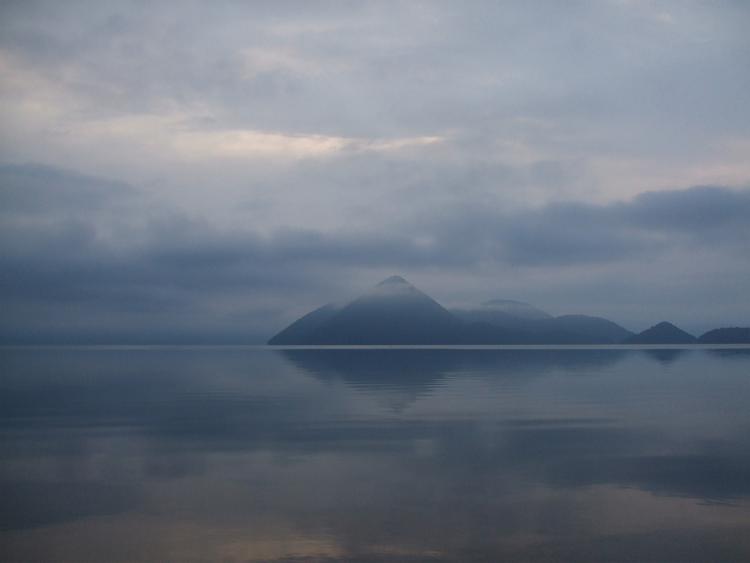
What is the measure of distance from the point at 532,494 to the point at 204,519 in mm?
8562

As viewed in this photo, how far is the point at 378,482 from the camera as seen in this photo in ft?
67.4

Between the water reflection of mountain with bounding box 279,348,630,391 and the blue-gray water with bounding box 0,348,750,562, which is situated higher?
the blue-gray water with bounding box 0,348,750,562

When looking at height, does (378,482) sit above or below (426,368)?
above

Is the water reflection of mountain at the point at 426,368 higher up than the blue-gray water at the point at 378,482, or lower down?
lower down

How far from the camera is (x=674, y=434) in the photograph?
2930 cm

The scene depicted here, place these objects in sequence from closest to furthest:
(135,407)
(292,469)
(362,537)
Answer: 1. (362,537)
2. (292,469)
3. (135,407)

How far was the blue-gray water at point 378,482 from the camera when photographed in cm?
1504

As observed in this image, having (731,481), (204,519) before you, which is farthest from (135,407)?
(731,481)

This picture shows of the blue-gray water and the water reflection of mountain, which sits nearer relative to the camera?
the blue-gray water

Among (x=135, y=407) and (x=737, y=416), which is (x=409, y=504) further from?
(x=135, y=407)

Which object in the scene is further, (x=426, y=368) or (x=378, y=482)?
(x=426, y=368)

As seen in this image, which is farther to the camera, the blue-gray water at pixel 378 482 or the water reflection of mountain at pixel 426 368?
the water reflection of mountain at pixel 426 368

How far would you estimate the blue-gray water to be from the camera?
15.0m

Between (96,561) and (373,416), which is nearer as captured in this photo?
(96,561)
